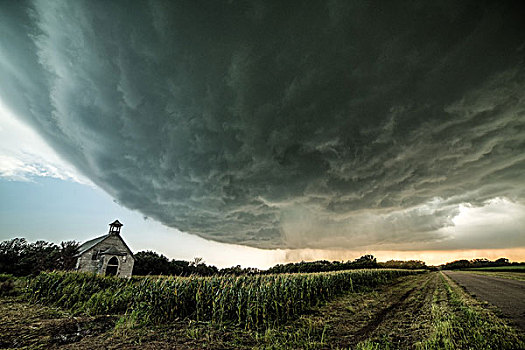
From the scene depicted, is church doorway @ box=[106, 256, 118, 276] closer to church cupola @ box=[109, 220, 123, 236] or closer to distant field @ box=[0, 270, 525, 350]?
church cupola @ box=[109, 220, 123, 236]

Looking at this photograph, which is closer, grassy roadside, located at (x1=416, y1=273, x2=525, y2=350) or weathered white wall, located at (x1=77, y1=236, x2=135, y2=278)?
grassy roadside, located at (x1=416, y1=273, x2=525, y2=350)

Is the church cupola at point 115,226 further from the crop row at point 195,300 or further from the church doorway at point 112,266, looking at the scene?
the crop row at point 195,300

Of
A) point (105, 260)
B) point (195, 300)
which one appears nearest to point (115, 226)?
point (105, 260)

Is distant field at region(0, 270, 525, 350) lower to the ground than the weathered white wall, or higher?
lower

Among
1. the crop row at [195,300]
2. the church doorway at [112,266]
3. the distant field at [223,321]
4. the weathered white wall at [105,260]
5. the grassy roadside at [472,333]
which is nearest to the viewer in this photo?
the grassy roadside at [472,333]

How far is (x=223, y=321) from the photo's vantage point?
30.2 feet

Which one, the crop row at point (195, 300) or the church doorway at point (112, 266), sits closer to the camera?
the crop row at point (195, 300)

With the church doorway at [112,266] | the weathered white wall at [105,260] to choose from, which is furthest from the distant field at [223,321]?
the church doorway at [112,266]

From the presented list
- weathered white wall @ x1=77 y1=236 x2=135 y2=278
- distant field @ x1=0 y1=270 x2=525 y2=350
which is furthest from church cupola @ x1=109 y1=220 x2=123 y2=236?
distant field @ x1=0 y1=270 x2=525 y2=350

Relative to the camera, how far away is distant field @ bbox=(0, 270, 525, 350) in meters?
6.64

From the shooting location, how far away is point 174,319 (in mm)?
9422

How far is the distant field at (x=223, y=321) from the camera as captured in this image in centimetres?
664

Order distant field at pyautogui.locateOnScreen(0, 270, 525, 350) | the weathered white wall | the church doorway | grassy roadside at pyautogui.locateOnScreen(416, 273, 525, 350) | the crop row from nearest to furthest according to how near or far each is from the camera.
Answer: grassy roadside at pyautogui.locateOnScreen(416, 273, 525, 350)
distant field at pyautogui.locateOnScreen(0, 270, 525, 350)
the crop row
the weathered white wall
the church doorway

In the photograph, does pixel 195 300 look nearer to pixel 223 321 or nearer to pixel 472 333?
pixel 223 321
